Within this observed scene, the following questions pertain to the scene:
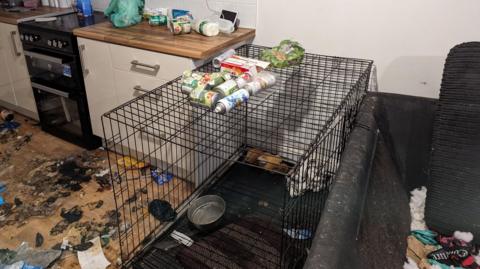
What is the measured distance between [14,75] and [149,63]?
134 cm

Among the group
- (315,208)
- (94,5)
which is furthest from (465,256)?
(94,5)

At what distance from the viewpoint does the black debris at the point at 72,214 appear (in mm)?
1907

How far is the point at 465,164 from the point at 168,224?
4.52 ft

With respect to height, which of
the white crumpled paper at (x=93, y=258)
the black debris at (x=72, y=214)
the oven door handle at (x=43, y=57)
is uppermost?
the oven door handle at (x=43, y=57)

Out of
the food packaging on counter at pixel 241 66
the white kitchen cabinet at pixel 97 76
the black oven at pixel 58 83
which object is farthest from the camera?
the black oven at pixel 58 83

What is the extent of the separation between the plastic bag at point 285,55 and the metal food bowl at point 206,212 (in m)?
0.75

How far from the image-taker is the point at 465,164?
4.99 feet

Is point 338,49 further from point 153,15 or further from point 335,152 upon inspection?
point 153,15

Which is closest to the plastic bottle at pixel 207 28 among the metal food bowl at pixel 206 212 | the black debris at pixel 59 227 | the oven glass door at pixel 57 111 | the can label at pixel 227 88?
the can label at pixel 227 88

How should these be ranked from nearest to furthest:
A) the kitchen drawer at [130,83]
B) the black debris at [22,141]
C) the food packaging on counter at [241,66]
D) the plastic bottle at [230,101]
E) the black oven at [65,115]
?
the plastic bottle at [230,101], the food packaging on counter at [241,66], the kitchen drawer at [130,83], the black oven at [65,115], the black debris at [22,141]

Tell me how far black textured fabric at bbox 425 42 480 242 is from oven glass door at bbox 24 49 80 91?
78.5 inches

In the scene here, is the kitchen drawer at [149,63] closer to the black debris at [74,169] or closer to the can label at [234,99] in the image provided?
the can label at [234,99]

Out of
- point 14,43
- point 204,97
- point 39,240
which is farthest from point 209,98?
point 14,43

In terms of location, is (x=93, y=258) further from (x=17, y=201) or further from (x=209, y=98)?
(x=209, y=98)
